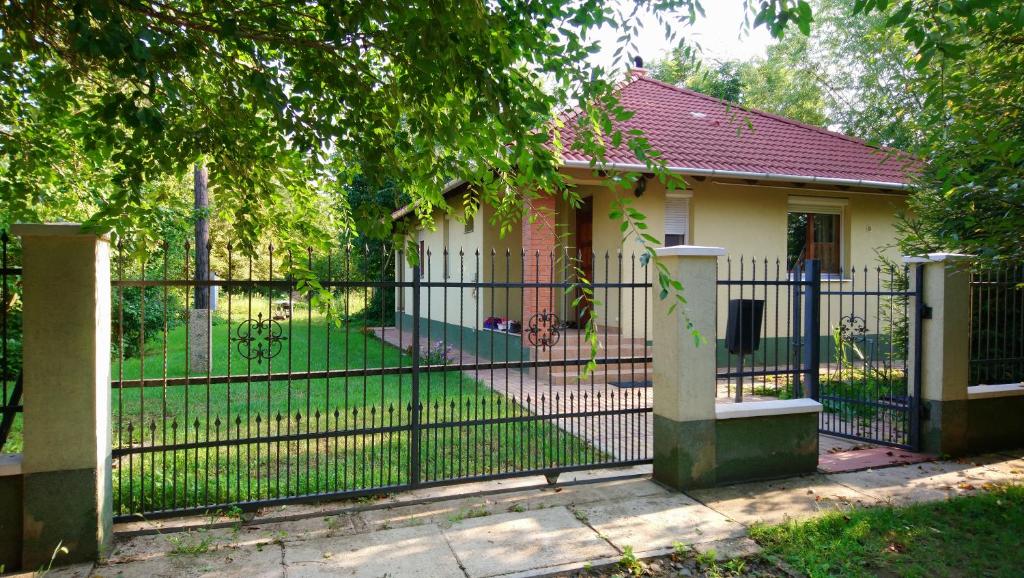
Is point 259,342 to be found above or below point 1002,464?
above

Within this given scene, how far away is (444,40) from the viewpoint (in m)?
2.81

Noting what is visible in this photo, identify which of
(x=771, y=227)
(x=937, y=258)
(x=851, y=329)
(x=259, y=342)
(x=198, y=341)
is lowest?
(x=198, y=341)

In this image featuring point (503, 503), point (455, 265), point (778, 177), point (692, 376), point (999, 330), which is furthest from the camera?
point (455, 265)

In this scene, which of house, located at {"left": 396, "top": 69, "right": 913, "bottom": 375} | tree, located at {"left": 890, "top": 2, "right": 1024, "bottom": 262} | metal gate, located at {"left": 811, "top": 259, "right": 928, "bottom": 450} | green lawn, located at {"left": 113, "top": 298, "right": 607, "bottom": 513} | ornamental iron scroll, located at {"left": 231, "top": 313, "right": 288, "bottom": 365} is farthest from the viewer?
house, located at {"left": 396, "top": 69, "right": 913, "bottom": 375}

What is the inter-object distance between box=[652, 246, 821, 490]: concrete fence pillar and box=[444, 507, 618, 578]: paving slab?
1.21m

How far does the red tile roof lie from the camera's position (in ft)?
37.4

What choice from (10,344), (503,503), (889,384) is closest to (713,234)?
(889,384)

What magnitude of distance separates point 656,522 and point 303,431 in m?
4.46

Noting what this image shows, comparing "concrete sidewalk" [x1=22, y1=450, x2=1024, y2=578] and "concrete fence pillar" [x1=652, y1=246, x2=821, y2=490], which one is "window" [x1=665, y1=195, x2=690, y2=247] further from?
"concrete sidewalk" [x1=22, y1=450, x2=1024, y2=578]

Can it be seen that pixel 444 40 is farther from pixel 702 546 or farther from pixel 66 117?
pixel 702 546

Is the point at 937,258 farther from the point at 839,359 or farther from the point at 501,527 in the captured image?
the point at 501,527

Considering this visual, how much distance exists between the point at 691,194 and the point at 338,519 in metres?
8.98

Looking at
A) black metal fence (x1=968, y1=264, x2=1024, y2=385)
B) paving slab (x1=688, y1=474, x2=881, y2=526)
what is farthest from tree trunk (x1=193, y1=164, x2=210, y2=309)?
black metal fence (x1=968, y1=264, x2=1024, y2=385)

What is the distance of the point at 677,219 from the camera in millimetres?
11562
